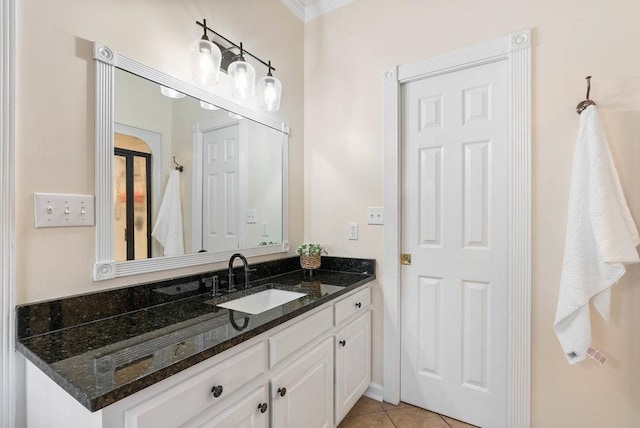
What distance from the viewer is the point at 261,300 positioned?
1.73 m

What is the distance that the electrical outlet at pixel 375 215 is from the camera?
6.72 feet

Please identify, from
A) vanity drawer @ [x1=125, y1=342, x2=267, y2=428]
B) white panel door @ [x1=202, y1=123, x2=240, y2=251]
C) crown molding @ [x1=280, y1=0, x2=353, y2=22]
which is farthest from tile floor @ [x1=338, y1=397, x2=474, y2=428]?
crown molding @ [x1=280, y1=0, x2=353, y2=22]

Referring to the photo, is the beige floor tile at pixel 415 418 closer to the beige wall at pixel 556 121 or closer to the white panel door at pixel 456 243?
the white panel door at pixel 456 243

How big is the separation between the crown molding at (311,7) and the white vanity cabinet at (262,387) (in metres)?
2.00

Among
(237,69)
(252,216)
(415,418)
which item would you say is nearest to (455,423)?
(415,418)

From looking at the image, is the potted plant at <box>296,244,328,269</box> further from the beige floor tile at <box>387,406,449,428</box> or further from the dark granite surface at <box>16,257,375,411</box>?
the beige floor tile at <box>387,406,449,428</box>

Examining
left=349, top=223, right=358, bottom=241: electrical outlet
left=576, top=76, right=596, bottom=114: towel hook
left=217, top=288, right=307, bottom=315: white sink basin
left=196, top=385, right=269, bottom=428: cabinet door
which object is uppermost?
left=576, top=76, right=596, bottom=114: towel hook

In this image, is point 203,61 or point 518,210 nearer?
point 203,61

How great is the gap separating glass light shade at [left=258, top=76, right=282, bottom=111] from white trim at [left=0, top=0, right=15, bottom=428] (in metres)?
1.08

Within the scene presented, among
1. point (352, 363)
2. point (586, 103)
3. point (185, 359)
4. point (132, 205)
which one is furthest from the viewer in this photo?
point (352, 363)

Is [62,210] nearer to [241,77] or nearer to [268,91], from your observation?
[241,77]

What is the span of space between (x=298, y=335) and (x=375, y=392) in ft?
3.54

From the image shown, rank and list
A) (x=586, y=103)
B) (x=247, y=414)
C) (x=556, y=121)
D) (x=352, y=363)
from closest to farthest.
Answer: (x=247, y=414) < (x=586, y=103) < (x=556, y=121) < (x=352, y=363)

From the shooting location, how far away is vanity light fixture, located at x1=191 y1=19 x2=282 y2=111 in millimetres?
1472
